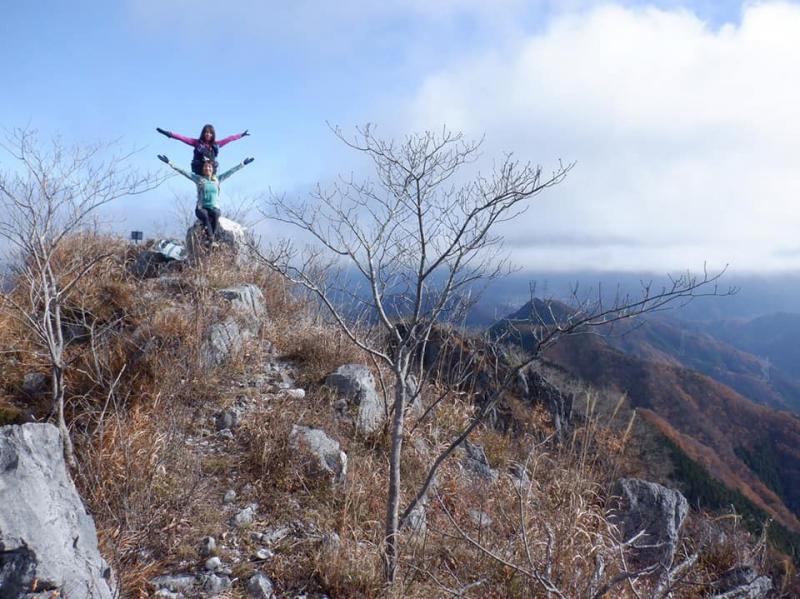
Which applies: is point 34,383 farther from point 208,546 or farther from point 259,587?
point 259,587

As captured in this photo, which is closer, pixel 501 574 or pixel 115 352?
pixel 501 574

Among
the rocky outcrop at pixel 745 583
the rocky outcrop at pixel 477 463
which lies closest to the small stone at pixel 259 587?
the rocky outcrop at pixel 477 463

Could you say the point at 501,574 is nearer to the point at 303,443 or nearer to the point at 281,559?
the point at 281,559

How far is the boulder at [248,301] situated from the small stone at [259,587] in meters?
3.96

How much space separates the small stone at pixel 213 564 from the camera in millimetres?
3260

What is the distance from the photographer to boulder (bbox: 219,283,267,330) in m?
6.75

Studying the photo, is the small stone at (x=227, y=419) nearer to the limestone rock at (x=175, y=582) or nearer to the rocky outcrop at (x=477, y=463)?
the limestone rock at (x=175, y=582)

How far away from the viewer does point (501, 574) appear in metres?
3.40

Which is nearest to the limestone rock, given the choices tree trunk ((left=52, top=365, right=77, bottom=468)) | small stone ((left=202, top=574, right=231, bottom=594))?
small stone ((left=202, top=574, right=231, bottom=594))

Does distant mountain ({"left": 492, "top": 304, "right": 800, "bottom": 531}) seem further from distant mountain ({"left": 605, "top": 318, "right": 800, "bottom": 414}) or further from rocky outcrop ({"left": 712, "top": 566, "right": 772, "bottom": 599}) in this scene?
distant mountain ({"left": 605, "top": 318, "right": 800, "bottom": 414})

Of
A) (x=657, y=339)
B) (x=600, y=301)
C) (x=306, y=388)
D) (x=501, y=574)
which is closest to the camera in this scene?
(x=600, y=301)

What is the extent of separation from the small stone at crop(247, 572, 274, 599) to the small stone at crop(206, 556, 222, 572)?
0.24 m

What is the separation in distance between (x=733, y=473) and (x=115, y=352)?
2044 inches

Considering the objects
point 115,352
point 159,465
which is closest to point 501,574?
point 159,465
